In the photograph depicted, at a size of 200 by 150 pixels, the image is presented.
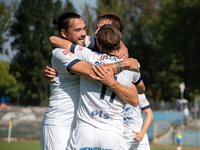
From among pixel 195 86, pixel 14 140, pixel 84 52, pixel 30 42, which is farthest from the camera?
pixel 30 42

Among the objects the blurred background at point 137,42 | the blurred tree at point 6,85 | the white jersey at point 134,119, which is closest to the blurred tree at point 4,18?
the blurred background at point 137,42

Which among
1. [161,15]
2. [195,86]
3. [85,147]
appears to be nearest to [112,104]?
[85,147]

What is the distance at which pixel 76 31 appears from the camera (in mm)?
3777

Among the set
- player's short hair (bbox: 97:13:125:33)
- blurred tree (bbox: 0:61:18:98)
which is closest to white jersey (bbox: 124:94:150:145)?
player's short hair (bbox: 97:13:125:33)

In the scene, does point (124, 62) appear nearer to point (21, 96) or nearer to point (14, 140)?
point (14, 140)

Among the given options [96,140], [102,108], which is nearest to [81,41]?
[102,108]

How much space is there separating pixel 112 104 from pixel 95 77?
0.33 m

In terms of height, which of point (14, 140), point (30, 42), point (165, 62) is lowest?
point (14, 140)

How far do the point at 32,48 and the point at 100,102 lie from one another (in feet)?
147

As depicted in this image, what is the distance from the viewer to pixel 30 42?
4634cm

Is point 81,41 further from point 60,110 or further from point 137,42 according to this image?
point 137,42

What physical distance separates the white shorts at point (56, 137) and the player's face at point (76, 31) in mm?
1043

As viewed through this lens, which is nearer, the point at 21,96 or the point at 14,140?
the point at 14,140

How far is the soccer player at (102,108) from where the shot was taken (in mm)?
3137
